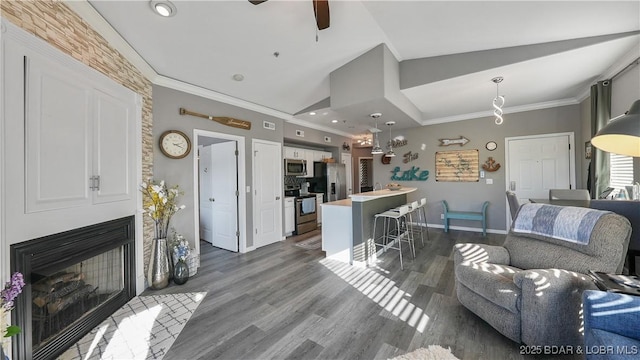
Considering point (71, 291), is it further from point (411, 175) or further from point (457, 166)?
point (457, 166)

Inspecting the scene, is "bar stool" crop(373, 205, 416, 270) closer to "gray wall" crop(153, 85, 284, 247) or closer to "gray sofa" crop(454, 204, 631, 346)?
"gray sofa" crop(454, 204, 631, 346)

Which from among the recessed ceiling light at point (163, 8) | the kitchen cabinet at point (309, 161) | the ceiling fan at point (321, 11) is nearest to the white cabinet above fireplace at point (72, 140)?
the recessed ceiling light at point (163, 8)

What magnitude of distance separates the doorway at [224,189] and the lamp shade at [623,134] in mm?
4156

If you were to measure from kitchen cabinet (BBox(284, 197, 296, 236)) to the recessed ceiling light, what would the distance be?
362 centimetres

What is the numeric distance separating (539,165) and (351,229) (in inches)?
163

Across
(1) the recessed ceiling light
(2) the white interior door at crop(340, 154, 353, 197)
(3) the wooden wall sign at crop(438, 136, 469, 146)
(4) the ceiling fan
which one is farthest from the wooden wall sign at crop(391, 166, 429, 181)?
(1) the recessed ceiling light

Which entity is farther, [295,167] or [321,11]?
[295,167]

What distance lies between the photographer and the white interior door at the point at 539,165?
429cm

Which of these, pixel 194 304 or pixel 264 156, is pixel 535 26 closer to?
pixel 264 156

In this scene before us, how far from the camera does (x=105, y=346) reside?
1.85 meters

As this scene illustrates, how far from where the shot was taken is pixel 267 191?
454 centimetres

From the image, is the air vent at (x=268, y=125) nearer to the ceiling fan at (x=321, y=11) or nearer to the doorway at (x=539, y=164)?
the ceiling fan at (x=321, y=11)

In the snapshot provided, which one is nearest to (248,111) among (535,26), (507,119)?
(535,26)

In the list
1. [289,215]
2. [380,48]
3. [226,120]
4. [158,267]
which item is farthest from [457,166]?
[158,267]
